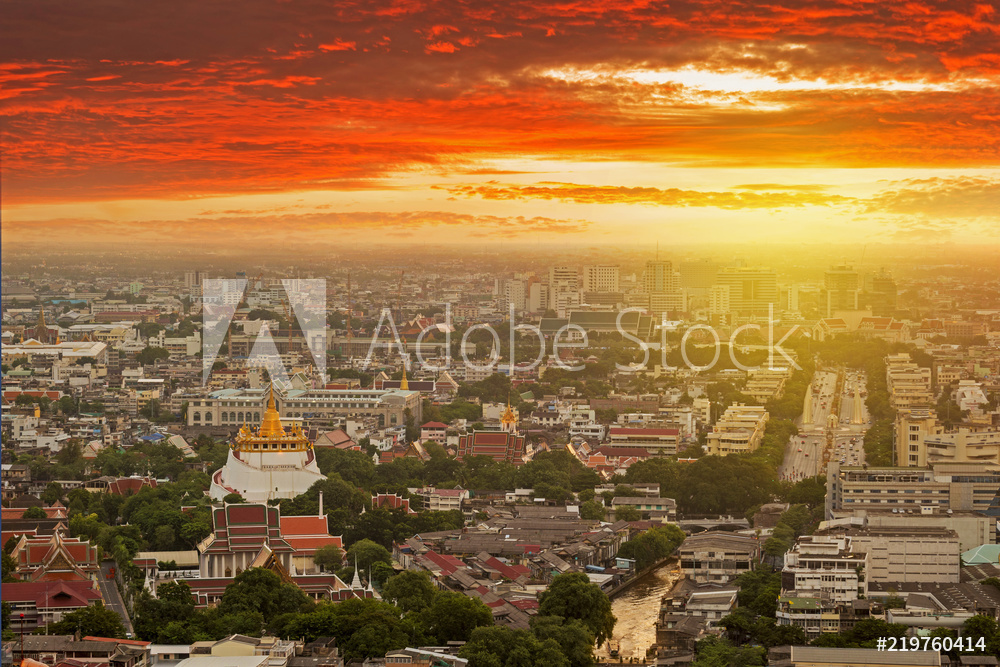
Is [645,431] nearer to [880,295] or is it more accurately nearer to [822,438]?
[822,438]

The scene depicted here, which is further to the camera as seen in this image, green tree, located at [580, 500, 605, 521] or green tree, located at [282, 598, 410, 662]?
green tree, located at [580, 500, 605, 521]

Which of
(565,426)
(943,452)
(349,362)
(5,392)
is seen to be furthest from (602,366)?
(943,452)

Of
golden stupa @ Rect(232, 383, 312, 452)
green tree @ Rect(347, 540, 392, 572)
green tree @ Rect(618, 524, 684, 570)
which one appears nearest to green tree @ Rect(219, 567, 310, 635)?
green tree @ Rect(347, 540, 392, 572)

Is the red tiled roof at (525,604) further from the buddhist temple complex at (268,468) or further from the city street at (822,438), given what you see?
the city street at (822,438)

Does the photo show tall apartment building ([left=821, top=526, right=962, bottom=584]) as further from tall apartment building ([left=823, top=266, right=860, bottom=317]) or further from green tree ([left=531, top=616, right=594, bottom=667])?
tall apartment building ([left=823, top=266, right=860, bottom=317])

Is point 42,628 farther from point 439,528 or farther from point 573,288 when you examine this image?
point 573,288
